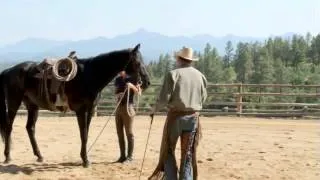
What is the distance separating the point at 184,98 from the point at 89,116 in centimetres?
254

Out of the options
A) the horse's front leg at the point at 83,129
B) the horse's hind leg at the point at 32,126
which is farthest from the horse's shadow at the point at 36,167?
the horse's hind leg at the point at 32,126

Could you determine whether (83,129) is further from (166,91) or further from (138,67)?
(166,91)

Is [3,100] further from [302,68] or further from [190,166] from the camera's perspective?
[302,68]

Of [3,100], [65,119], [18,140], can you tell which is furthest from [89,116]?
[65,119]

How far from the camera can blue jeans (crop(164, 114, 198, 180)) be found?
6.25 metres

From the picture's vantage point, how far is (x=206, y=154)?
31.3 feet

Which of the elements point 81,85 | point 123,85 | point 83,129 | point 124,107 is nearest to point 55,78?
point 81,85

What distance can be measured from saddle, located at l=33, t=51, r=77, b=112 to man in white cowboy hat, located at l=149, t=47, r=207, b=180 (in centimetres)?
233

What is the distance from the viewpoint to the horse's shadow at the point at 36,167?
7.76m

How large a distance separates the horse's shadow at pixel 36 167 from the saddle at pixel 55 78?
34.3 inches

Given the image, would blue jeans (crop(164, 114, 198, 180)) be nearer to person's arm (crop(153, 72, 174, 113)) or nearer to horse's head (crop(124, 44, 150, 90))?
person's arm (crop(153, 72, 174, 113))

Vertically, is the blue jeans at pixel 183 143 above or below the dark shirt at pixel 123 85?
below

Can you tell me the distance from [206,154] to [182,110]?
3.53m

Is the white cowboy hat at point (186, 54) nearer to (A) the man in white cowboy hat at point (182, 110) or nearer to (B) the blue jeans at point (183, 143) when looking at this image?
(A) the man in white cowboy hat at point (182, 110)
